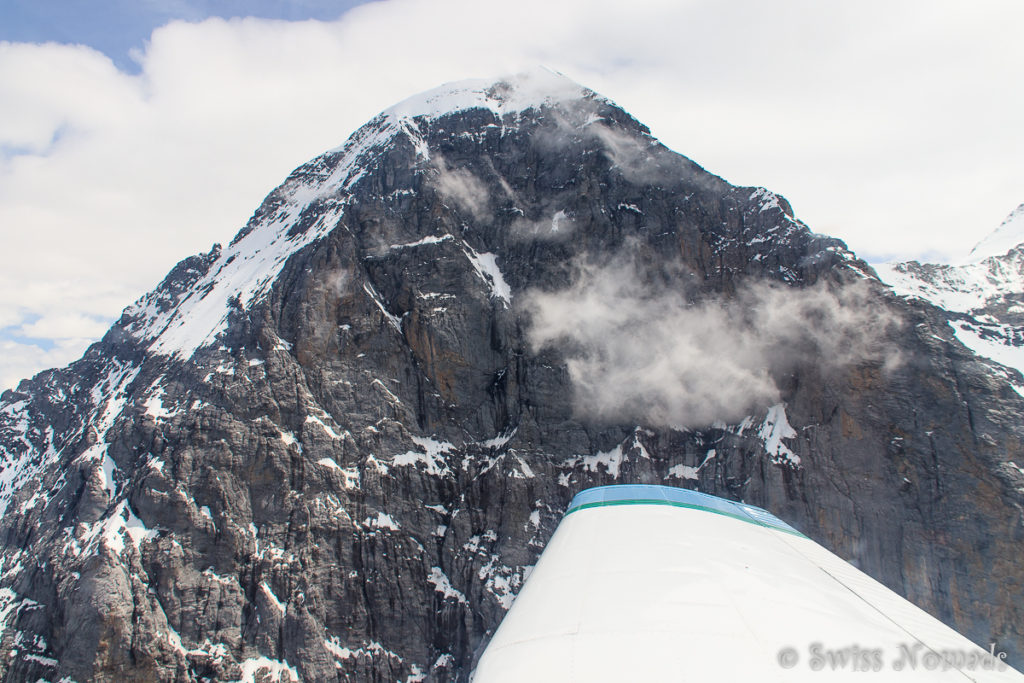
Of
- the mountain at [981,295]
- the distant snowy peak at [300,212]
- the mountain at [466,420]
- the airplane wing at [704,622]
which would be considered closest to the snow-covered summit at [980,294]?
the mountain at [981,295]

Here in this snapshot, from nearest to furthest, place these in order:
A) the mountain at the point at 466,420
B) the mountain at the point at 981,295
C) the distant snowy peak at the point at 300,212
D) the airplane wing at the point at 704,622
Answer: the airplane wing at the point at 704,622 → the mountain at the point at 466,420 → the mountain at the point at 981,295 → the distant snowy peak at the point at 300,212

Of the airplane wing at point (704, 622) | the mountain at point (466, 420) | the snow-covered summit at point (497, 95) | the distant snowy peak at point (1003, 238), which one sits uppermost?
the snow-covered summit at point (497, 95)

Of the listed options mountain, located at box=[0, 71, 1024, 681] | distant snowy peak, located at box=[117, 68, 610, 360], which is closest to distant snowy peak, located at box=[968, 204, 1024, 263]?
mountain, located at box=[0, 71, 1024, 681]

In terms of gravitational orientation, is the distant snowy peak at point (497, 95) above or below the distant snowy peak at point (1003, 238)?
above

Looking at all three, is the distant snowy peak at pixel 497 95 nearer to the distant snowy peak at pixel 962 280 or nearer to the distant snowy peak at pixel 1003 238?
the distant snowy peak at pixel 962 280

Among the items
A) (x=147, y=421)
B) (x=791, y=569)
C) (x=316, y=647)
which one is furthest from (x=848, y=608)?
(x=147, y=421)

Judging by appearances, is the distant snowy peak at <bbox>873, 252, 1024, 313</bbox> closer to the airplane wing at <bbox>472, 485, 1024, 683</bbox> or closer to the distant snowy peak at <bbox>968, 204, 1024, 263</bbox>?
the distant snowy peak at <bbox>968, 204, 1024, 263</bbox>
